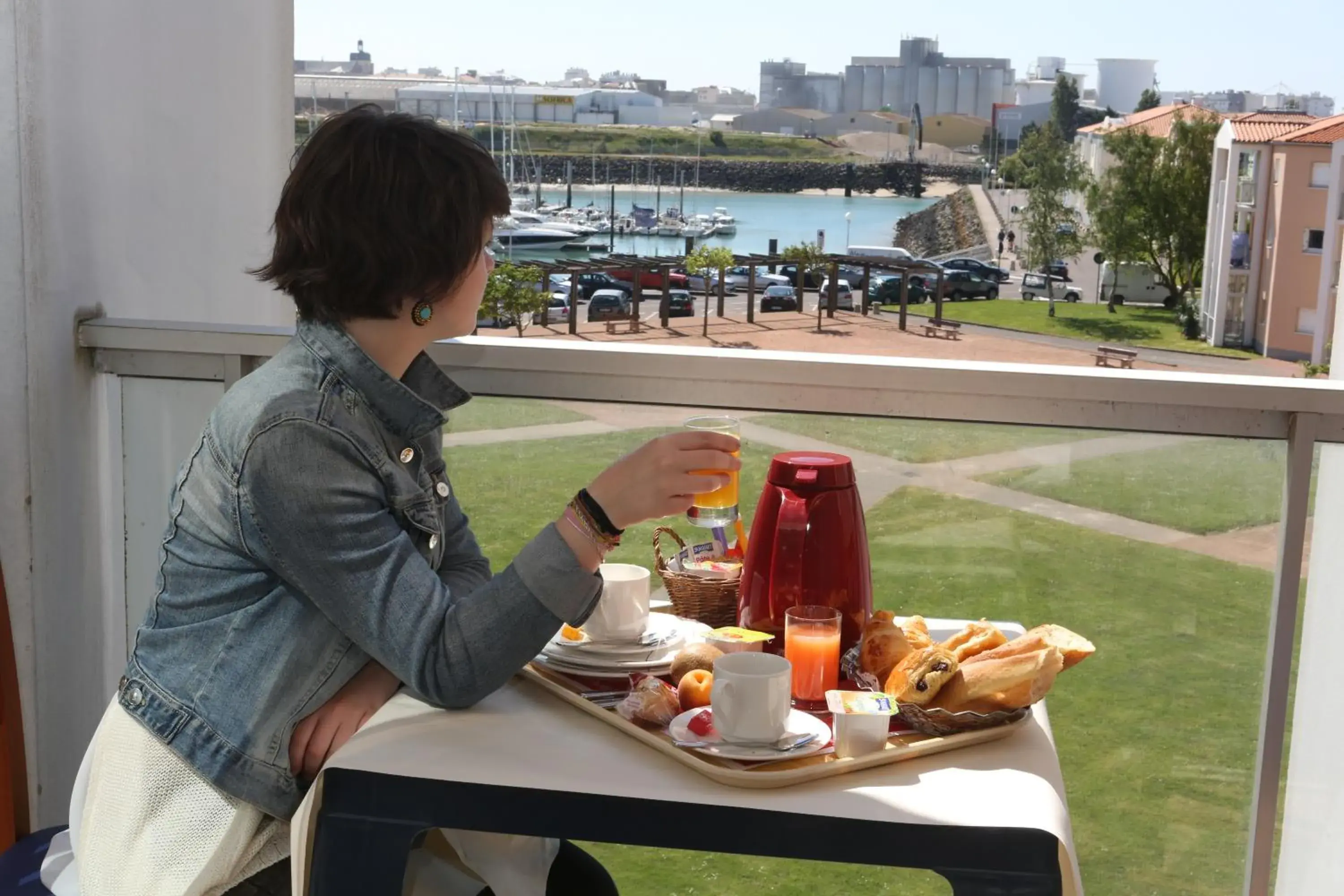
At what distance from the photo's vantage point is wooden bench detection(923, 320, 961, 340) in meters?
27.5

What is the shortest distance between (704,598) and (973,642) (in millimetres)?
281

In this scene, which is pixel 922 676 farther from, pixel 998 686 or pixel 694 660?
pixel 694 660

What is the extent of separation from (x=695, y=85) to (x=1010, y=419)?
114 ft

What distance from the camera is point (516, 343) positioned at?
4.76ft

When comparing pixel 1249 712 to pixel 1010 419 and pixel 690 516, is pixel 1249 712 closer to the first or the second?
pixel 1010 419

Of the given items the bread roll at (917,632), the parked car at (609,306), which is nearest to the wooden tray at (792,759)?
the bread roll at (917,632)

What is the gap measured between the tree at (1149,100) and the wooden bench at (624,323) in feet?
64.1

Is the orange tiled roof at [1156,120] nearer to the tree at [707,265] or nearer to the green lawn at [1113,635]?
the tree at [707,265]

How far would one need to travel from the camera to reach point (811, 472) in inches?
39.8

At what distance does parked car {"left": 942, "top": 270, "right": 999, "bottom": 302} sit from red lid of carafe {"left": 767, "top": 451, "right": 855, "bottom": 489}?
2817 centimetres

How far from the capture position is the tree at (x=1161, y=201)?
32406mm

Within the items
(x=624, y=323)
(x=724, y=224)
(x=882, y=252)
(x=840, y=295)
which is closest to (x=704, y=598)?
(x=624, y=323)

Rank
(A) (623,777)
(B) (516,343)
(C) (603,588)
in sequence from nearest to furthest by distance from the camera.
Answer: (A) (623,777) → (C) (603,588) → (B) (516,343)

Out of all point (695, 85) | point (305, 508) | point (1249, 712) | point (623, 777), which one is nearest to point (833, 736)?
point (623, 777)
